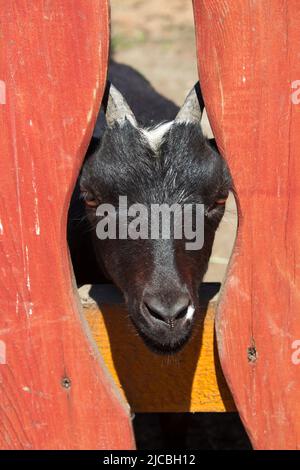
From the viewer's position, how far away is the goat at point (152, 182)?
316cm

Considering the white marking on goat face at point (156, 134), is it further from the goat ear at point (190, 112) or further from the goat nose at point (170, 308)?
the goat nose at point (170, 308)

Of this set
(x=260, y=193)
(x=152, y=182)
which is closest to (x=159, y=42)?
(x=152, y=182)

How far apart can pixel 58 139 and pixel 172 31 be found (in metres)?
8.07

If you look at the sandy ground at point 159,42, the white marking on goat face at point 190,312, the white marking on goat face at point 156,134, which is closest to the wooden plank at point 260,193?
the white marking on goat face at point 190,312

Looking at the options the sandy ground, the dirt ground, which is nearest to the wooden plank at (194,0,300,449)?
the dirt ground

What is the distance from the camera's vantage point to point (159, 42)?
33.1ft

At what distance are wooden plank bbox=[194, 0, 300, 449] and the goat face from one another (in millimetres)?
330

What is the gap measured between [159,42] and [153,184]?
703 cm

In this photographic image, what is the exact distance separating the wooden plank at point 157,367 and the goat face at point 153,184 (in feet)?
0.28

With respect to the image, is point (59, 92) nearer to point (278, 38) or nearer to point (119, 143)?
point (278, 38)

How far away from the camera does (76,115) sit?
8.48 feet

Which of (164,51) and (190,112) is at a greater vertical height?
(164,51)

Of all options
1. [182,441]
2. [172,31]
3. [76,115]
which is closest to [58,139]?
[76,115]

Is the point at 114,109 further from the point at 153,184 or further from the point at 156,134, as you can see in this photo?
the point at 153,184
